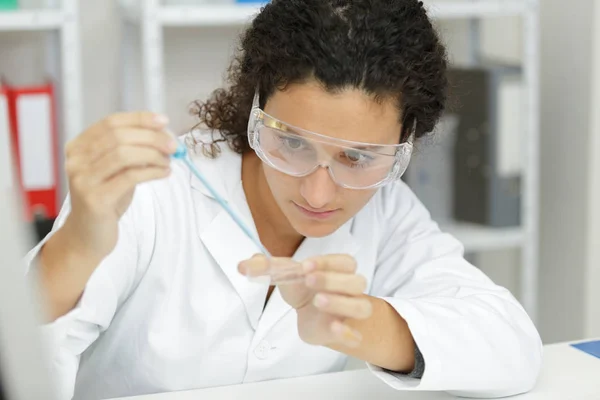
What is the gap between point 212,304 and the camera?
52.2 inches

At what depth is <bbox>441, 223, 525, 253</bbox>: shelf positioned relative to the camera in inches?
90.9

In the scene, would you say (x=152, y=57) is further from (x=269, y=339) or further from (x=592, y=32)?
(x=592, y=32)

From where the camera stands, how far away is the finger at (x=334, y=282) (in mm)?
901

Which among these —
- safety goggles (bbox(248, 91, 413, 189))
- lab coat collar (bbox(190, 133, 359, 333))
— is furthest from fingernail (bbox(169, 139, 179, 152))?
lab coat collar (bbox(190, 133, 359, 333))

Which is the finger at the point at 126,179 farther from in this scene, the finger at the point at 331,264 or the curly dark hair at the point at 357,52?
the curly dark hair at the point at 357,52

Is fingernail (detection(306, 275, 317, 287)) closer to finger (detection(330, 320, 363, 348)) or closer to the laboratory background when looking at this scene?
finger (detection(330, 320, 363, 348))

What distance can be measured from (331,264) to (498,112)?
1514 mm

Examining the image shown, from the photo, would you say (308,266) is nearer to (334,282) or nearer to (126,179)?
(334,282)

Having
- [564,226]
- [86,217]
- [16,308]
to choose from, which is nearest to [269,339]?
[86,217]

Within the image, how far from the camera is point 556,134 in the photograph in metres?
2.47

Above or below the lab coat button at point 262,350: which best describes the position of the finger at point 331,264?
above

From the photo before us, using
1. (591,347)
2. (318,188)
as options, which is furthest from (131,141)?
(591,347)

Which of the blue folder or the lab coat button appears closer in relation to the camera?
the blue folder

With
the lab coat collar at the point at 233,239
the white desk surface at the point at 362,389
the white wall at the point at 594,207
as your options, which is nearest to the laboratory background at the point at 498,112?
the white wall at the point at 594,207
